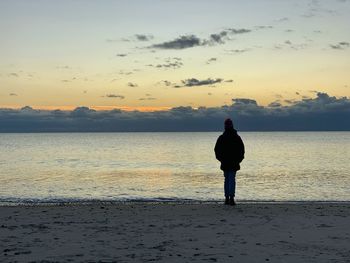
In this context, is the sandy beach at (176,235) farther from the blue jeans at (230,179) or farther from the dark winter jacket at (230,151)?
the dark winter jacket at (230,151)

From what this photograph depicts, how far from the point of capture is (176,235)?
33.2 feet

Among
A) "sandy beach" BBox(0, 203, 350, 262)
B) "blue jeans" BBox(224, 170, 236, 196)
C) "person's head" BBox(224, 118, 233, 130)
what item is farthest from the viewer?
"person's head" BBox(224, 118, 233, 130)

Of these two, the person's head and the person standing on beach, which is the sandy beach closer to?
the person standing on beach

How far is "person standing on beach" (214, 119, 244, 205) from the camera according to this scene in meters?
14.7

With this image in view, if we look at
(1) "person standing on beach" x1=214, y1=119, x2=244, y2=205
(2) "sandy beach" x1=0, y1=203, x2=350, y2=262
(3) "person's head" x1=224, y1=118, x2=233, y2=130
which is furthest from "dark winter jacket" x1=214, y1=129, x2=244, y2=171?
(2) "sandy beach" x1=0, y1=203, x2=350, y2=262

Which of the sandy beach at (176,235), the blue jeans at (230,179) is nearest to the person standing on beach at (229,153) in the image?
the blue jeans at (230,179)

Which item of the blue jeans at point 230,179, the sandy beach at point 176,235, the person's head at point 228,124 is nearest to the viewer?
the sandy beach at point 176,235

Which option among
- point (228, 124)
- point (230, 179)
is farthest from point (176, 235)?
point (228, 124)

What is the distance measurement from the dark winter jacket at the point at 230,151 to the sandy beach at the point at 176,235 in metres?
1.43

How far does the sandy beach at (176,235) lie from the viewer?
8219 millimetres

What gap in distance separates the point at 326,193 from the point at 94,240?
2080cm

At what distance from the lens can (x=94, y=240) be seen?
31.4 ft

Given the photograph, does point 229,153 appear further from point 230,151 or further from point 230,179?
point 230,179

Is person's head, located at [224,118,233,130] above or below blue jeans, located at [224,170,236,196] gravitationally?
above
